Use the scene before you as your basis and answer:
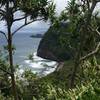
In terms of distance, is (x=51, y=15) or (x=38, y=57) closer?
(x=51, y=15)

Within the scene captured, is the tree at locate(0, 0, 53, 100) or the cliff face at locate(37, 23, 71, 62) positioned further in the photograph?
the cliff face at locate(37, 23, 71, 62)

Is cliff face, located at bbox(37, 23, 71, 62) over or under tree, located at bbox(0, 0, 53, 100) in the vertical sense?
under

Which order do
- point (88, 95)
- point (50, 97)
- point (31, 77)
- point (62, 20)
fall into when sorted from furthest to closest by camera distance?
point (31, 77) → point (62, 20) → point (50, 97) → point (88, 95)

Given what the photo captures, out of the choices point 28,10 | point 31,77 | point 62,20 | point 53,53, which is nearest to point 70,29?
point 62,20

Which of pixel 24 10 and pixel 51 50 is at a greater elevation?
pixel 24 10

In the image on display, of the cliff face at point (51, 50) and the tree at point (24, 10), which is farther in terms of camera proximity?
the cliff face at point (51, 50)

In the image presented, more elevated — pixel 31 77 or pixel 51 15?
pixel 51 15

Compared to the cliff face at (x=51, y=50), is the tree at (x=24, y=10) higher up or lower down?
higher up

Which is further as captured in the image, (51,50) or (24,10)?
(51,50)

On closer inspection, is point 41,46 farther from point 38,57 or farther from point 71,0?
point 71,0

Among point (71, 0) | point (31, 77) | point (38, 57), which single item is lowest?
point (38, 57)

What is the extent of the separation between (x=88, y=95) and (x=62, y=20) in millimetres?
10155

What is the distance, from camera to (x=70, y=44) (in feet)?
61.2

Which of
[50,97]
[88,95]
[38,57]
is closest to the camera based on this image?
[88,95]
